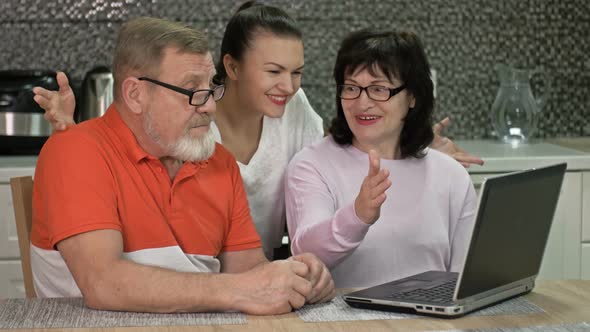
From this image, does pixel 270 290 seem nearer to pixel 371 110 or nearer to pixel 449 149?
pixel 371 110

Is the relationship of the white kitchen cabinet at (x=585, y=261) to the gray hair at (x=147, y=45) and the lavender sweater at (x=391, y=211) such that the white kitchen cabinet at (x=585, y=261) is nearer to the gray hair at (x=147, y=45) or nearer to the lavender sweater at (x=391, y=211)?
the lavender sweater at (x=391, y=211)

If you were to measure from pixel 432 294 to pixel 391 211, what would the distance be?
520mm

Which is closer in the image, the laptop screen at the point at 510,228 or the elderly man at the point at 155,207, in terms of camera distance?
the laptop screen at the point at 510,228

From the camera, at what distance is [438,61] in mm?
3975

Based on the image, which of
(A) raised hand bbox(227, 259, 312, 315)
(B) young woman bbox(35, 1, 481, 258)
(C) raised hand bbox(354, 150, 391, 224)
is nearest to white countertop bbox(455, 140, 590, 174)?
(B) young woman bbox(35, 1, 481, 258)

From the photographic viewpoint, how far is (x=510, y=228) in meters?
1.82

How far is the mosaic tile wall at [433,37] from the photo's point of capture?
379cm

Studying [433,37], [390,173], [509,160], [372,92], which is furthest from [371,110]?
[433,37]

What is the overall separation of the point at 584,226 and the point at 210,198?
1.74 meters

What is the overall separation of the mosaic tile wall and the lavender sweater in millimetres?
1454

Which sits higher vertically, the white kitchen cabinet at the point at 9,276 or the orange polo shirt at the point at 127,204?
the orange polo shirt at the point at 127,204

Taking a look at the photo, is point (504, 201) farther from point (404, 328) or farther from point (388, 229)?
point (388, 229)

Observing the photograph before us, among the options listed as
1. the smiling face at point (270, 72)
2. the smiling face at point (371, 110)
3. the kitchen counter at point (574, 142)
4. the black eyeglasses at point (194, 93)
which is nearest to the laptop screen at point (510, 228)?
the smiling face at point (371, 110)

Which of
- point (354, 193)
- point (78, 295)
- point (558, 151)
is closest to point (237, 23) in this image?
point (354, 193)
